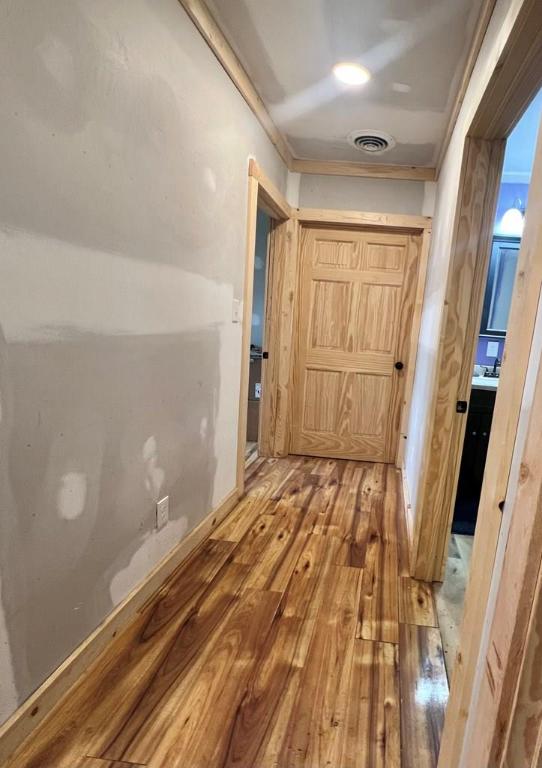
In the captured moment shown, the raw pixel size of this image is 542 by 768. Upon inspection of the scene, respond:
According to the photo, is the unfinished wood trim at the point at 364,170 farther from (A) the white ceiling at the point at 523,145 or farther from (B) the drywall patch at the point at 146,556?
(B) the drywall patch at the point at 146,556

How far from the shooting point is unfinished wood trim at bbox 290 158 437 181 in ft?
10.1

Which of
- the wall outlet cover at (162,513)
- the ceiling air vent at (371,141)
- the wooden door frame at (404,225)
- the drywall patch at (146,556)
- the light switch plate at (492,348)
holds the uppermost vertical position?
the ceiling air vent at (371,141)

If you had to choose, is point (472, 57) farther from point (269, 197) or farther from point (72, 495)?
point (72, 495)

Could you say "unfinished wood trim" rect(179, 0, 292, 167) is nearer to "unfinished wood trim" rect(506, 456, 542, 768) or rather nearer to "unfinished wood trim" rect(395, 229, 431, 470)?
"unfinished wood trim" rect(395, 229, 431, 470)

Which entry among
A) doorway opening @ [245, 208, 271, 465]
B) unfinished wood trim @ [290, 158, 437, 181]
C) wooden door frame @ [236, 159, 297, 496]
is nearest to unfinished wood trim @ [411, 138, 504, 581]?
wooden door frame @ [236, 159, 297, 496]

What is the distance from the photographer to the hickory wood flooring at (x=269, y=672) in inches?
43.3

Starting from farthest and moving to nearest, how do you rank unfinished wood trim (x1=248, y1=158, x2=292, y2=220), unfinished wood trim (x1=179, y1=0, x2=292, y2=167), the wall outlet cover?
1. unfinished wood trim (x1=248, y1=158, x2=292, y2=220)
2. the wall outlet cover
3. unfinished wood trim (x1=179, y1=0, x2=292, y2=167)

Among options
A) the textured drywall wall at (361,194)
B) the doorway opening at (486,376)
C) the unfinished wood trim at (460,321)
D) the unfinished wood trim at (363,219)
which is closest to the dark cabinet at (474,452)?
the doorway opening at (486,376)

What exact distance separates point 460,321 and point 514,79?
0.80 meters

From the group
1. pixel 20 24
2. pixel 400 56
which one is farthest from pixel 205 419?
pixel 400 56

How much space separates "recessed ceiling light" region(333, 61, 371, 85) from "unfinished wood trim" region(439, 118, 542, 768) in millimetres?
1627

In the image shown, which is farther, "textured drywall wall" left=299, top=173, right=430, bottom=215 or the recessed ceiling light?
"textured drywall wall" left=299, top=173, right=430, bottom=215

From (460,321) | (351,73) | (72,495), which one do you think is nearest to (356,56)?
(351,73)

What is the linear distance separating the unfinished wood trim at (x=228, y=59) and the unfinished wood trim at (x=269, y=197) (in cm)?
28
